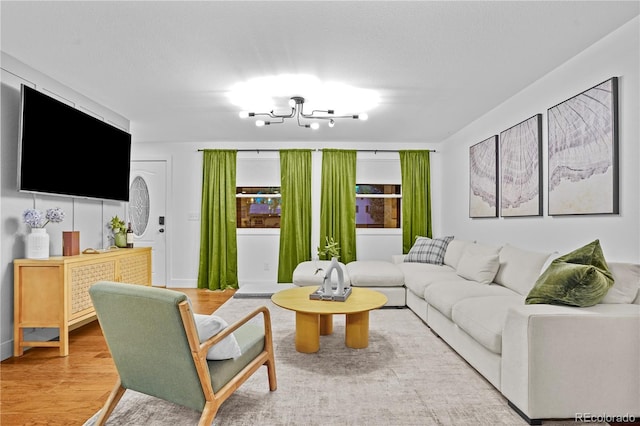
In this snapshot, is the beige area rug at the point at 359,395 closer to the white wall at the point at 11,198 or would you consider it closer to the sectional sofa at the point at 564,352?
the sectional sofa at the point at 564,352

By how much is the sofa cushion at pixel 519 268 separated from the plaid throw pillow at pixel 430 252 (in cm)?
124

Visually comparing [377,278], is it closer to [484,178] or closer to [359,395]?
[484,178]

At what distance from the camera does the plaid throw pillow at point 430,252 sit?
15.3 ft

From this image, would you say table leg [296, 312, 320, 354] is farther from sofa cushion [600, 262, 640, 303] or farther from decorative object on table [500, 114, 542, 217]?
decorative object on table [500, 114, 542, 217]

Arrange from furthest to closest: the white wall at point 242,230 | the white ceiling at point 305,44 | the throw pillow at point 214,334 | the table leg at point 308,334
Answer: the white wall at point 242,230
the table leg at point 308,334
the white ceiling at point 305,44
the throw pillow at point 214,334

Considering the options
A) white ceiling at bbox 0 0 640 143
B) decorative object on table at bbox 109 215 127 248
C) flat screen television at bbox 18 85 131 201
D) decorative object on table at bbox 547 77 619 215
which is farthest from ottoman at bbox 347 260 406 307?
flat screen television at bbox 18 85 131 201

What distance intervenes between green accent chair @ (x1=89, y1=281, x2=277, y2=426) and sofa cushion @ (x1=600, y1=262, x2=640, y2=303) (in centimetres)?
226

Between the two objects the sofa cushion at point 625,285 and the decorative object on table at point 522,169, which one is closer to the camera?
the sofa cushion at point 625,285

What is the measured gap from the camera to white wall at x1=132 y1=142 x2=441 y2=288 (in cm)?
564

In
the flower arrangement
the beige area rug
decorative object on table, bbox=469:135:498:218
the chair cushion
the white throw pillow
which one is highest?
decorative object on table, bbox=469:135:498:218

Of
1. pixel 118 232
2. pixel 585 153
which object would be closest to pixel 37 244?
pixel 118 232

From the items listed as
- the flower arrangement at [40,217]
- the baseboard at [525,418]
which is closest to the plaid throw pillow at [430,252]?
the baseboard at [525,418]

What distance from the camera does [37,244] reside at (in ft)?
9.40

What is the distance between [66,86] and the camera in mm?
3320
